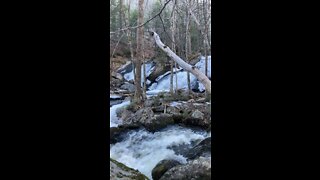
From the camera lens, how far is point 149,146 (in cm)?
442

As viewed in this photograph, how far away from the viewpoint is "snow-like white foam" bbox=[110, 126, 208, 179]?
13.1 ft

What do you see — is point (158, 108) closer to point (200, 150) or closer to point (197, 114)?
point (197, 114)

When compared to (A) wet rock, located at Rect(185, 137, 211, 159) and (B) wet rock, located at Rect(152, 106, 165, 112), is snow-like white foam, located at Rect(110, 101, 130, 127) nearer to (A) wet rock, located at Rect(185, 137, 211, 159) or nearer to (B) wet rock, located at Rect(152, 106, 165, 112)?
(B) wet rock, located at Rect(152, 106, 165, 112)

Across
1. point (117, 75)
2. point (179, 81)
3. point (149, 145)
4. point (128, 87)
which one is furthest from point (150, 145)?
point (117, 75)

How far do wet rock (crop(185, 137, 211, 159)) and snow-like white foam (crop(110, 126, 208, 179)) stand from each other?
0.12 meters

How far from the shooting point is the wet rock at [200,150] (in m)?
3.90

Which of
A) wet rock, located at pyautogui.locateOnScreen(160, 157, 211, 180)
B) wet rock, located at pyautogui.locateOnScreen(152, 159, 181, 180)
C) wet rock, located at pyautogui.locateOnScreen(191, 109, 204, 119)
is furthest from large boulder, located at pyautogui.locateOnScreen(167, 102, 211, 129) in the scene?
wet rock, located at pyautogui.locateOnScreen(160, 157, 211, 180)

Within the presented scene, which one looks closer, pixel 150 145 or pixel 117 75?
pixel 150 145

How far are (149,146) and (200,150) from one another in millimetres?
835
